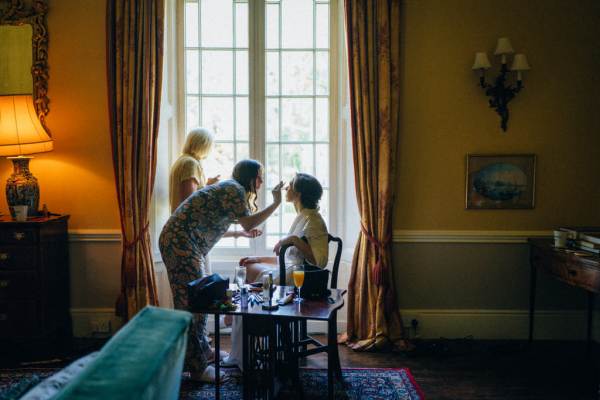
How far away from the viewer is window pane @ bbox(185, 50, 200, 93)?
4.58 m

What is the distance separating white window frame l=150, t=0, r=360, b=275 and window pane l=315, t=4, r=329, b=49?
0.06 meters

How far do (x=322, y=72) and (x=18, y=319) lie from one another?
9.74 feet

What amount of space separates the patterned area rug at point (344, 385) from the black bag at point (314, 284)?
69 cm

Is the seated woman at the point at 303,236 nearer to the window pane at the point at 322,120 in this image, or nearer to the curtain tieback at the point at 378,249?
the curtain tieback at the point at 378,249

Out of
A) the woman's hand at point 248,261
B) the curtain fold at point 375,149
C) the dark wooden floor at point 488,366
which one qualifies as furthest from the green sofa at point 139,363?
the curtain fold at point 375,149

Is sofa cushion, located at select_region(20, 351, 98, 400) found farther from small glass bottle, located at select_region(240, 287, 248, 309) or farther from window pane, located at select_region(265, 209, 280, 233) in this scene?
window pane, located at select_region(265, 209, 280, 233)

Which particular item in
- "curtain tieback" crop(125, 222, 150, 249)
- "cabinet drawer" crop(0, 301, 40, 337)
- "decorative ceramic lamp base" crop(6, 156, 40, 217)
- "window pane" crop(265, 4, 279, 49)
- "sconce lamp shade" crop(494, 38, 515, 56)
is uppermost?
"window pane" crop(265, 4, 279, 49)

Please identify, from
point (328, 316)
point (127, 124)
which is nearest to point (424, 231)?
point (328, 316)

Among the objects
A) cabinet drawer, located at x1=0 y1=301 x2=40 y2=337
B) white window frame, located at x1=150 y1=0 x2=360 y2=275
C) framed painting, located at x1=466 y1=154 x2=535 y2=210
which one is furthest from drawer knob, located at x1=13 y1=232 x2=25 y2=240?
framed painting, located at x1=466 y1=154 x2=535 y2=210

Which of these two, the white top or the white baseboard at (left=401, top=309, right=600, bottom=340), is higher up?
the white top

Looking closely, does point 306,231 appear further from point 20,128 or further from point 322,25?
point 20,128

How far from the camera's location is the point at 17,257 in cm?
386

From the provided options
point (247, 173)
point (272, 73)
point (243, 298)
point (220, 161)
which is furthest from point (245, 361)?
point (272, 73)

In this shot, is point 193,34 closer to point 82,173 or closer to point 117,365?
point 82,173
